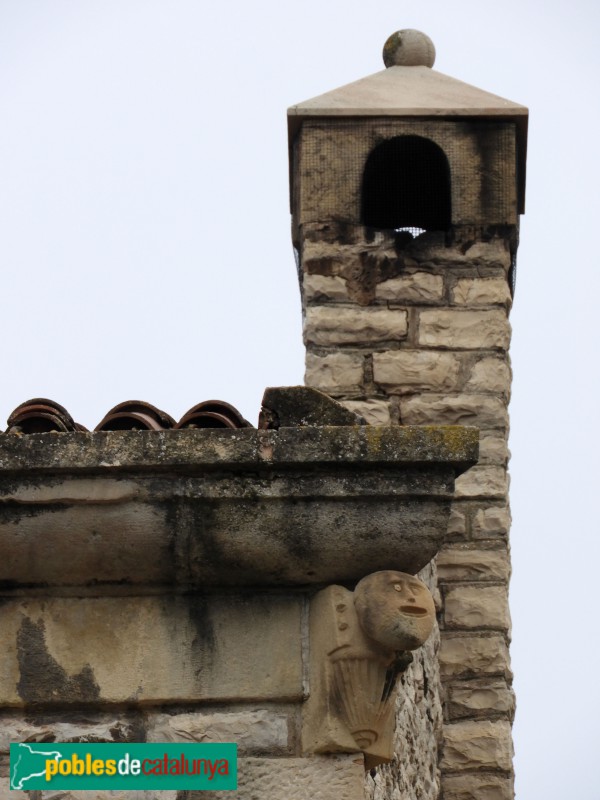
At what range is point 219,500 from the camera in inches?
146

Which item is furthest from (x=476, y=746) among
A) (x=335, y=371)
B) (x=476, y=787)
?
(x=335, y=371)

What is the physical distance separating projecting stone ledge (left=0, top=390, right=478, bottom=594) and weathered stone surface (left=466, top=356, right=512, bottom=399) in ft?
14.5

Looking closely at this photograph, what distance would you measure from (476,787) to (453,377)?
1.79 m

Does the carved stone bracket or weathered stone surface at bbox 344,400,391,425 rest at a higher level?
weathered stone surface at bbox 344,400,391,425

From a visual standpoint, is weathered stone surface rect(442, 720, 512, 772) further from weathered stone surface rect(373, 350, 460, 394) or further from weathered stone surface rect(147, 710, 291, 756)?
weathered stone surface rect(147, 710, 291, 756)

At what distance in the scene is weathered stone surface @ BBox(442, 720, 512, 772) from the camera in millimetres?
7484

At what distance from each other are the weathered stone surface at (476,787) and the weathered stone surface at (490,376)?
1.69m

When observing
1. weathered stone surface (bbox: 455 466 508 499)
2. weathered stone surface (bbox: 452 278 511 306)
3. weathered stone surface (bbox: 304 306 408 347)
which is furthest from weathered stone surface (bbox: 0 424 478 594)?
weathered stone surface (bbox: 452 278 511 306)

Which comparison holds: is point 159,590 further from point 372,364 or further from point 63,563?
point 372,364

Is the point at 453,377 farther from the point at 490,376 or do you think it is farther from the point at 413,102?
the point at 413,102

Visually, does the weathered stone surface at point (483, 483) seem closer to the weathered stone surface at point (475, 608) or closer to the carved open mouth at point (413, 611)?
the weathered stone surface at point (475, 608)

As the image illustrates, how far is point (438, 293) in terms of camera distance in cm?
832

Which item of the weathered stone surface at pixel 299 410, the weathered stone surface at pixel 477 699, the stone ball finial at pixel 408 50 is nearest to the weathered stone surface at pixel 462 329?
the weathered stone surface at pixel 477 699

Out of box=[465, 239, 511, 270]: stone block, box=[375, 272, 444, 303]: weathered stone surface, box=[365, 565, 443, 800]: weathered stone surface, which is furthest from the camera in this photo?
box=[465, 239, 511, 270]: stone block
